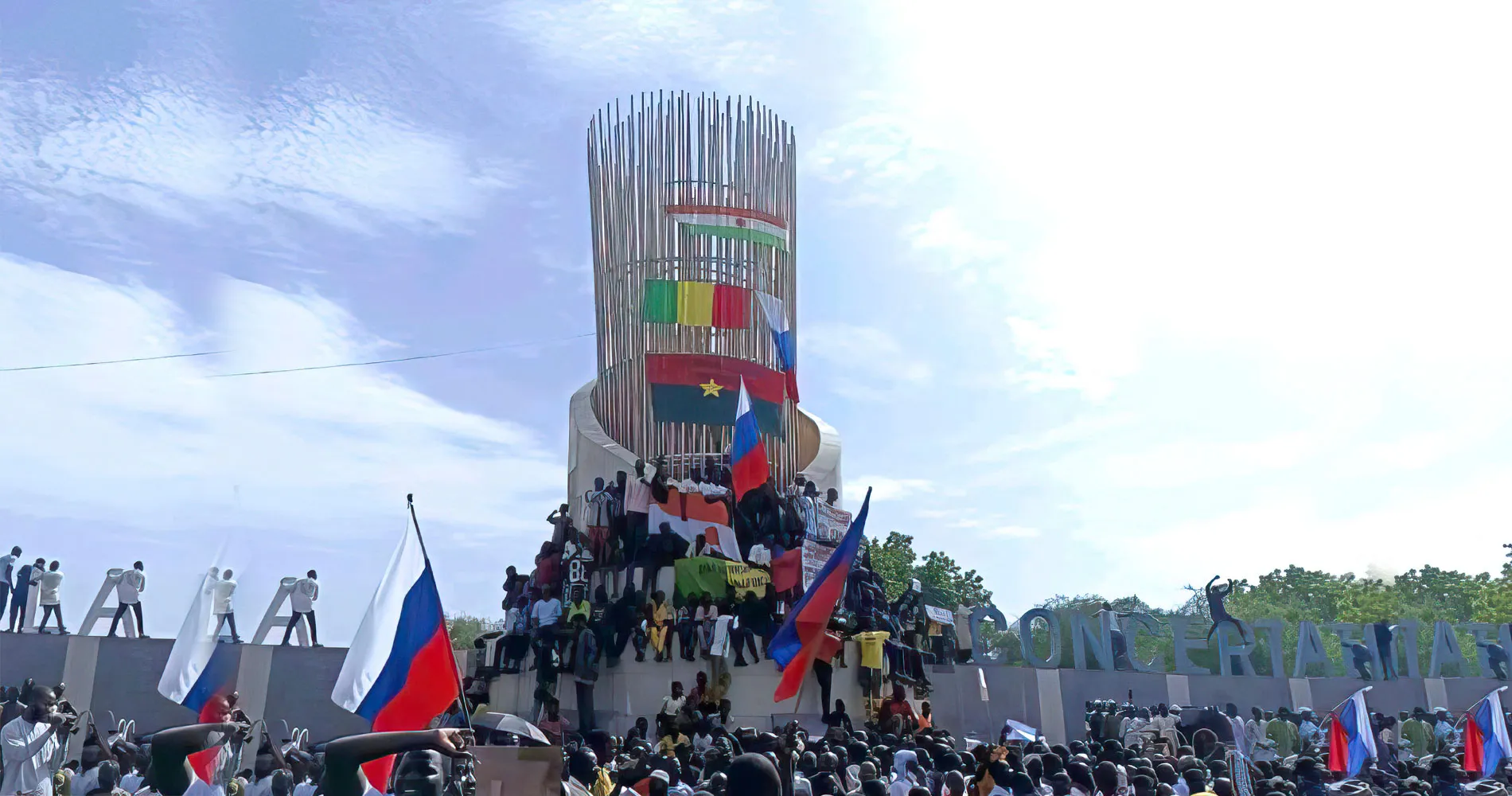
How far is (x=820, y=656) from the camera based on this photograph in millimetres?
17297

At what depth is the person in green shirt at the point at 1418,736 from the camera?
18453mm

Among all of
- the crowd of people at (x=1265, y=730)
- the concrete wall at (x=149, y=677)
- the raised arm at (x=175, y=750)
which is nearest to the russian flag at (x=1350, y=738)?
the crowd of people at (x=1265, y=730)

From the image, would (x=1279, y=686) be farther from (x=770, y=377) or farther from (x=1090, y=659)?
(x=770, y=377)

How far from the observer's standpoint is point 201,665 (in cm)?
799

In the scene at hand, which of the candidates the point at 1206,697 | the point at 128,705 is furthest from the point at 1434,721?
the point at 128,705

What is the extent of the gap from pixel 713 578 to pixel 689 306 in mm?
7052

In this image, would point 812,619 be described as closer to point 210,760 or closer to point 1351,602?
point 210,760

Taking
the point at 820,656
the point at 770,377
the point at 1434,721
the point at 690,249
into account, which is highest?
the point at 690,249

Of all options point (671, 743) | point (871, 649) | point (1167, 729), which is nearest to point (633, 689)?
point (671, 743)

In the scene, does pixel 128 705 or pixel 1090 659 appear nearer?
pixel 128 705

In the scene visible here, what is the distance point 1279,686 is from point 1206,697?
1.82 m

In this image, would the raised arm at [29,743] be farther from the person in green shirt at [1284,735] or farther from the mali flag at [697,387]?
the person in green shirt at [1284,735]

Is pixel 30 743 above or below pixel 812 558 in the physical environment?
below

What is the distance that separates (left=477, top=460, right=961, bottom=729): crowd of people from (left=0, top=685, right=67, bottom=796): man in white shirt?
9.71 metres
